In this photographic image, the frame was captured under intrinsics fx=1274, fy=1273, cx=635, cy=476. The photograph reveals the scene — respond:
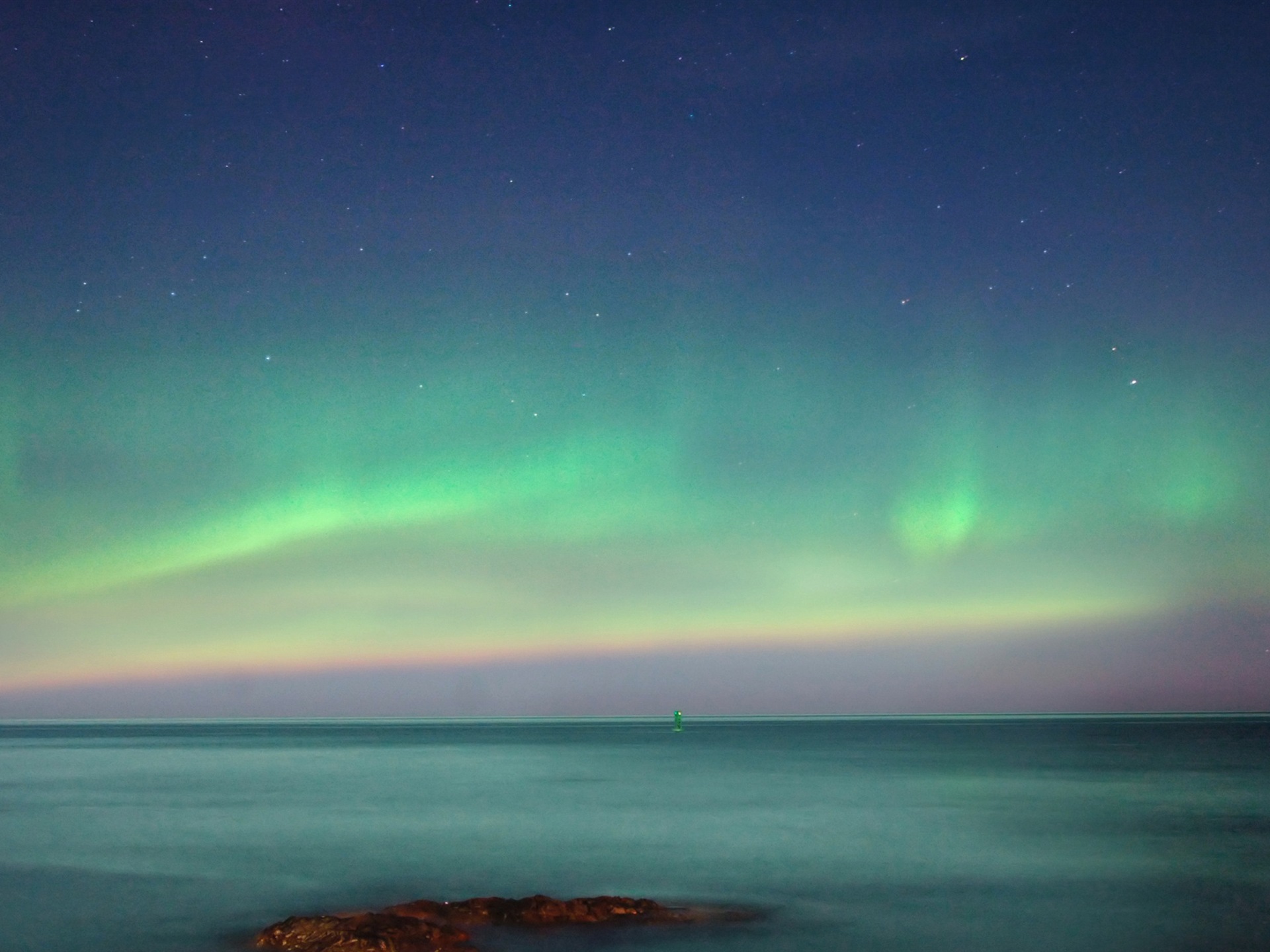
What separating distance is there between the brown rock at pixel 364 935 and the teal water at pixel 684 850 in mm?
813

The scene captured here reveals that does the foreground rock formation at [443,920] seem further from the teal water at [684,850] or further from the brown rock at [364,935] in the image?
the teal water at [684,850]

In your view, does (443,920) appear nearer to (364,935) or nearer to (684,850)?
(364,935)

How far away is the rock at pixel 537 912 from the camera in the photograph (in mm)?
17469

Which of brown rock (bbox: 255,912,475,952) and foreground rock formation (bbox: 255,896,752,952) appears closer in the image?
brown rock (bbox: 255,912,475,952)

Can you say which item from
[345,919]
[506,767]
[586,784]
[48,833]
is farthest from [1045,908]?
[506,767]

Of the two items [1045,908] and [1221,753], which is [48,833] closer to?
[1045,908]

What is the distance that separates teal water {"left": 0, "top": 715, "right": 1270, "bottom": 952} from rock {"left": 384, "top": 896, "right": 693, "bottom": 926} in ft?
2.29

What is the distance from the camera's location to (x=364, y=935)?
49.2 feet

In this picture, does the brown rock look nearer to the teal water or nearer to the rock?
the teal water

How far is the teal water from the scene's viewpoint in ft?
61.4

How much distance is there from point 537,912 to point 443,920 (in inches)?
50.6

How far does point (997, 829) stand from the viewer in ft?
103

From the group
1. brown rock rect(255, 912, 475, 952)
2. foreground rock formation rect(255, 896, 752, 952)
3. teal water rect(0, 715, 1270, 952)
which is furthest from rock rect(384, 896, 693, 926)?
brown rock rect(255, 912, 475, 952)

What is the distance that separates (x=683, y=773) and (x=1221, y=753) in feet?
121
